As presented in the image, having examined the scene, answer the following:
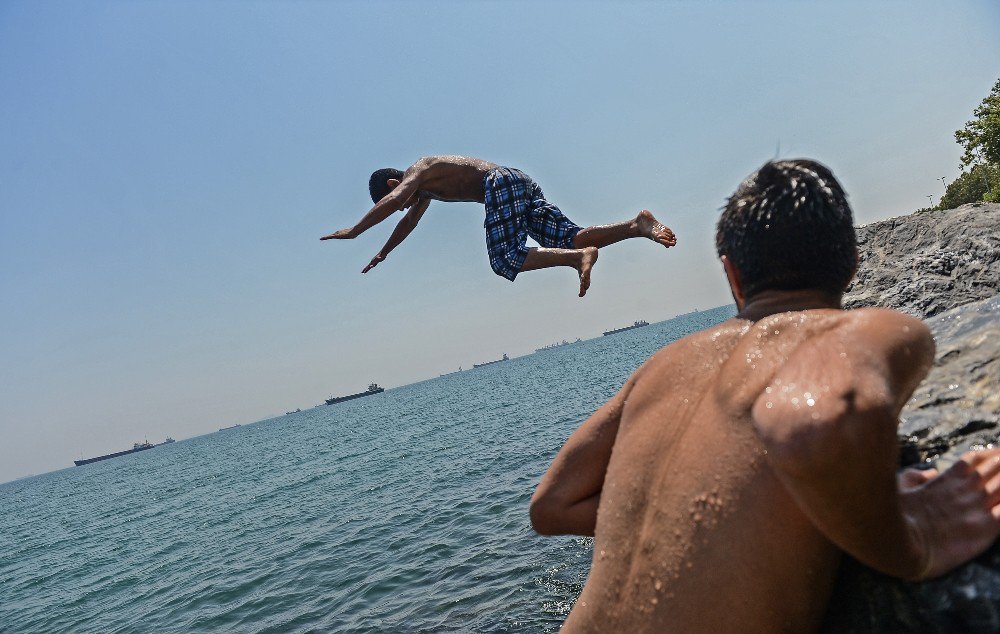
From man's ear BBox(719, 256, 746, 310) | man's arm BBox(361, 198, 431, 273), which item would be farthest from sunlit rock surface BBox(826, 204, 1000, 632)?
man's arm BBox(361, 198, 431, 273)

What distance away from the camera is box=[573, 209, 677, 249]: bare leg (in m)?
5.31

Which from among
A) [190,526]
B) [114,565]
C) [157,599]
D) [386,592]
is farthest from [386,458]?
[386,592]

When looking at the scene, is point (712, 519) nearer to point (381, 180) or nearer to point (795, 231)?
point (795, 231)

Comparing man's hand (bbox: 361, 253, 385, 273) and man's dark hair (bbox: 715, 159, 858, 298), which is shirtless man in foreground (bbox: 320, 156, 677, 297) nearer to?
man's hand (bbox: 361, 253, 385, 273)

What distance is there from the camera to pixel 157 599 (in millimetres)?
13953

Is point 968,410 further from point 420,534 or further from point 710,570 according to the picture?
point 420,534

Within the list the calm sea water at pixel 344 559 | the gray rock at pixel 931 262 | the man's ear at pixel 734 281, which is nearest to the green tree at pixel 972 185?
the calm sea water at pixel 344 559

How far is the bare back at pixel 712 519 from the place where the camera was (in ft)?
5.12

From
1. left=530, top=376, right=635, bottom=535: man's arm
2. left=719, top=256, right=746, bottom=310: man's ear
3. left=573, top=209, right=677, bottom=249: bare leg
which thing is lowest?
left=530, top=376, right=635, bottom=535: man's arm

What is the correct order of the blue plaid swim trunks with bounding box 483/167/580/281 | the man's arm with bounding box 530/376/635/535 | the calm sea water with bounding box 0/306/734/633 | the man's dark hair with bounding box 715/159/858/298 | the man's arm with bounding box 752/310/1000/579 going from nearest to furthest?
the man's arm with bounding box 752/310/1000/579, the man's dark hair with bounding box 715/159/858/298, the man's arm with bounding box 530/376/635/535, the blue plaid swim trunks with bounding box 483/167/580/281, the calm sea water with bounding box 0/306/734/633

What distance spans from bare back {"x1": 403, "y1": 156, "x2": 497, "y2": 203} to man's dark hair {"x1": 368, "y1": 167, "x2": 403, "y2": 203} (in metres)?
0.31

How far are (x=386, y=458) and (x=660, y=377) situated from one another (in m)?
30.4

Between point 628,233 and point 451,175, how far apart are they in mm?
1787

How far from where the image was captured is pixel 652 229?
5445 millimetres
